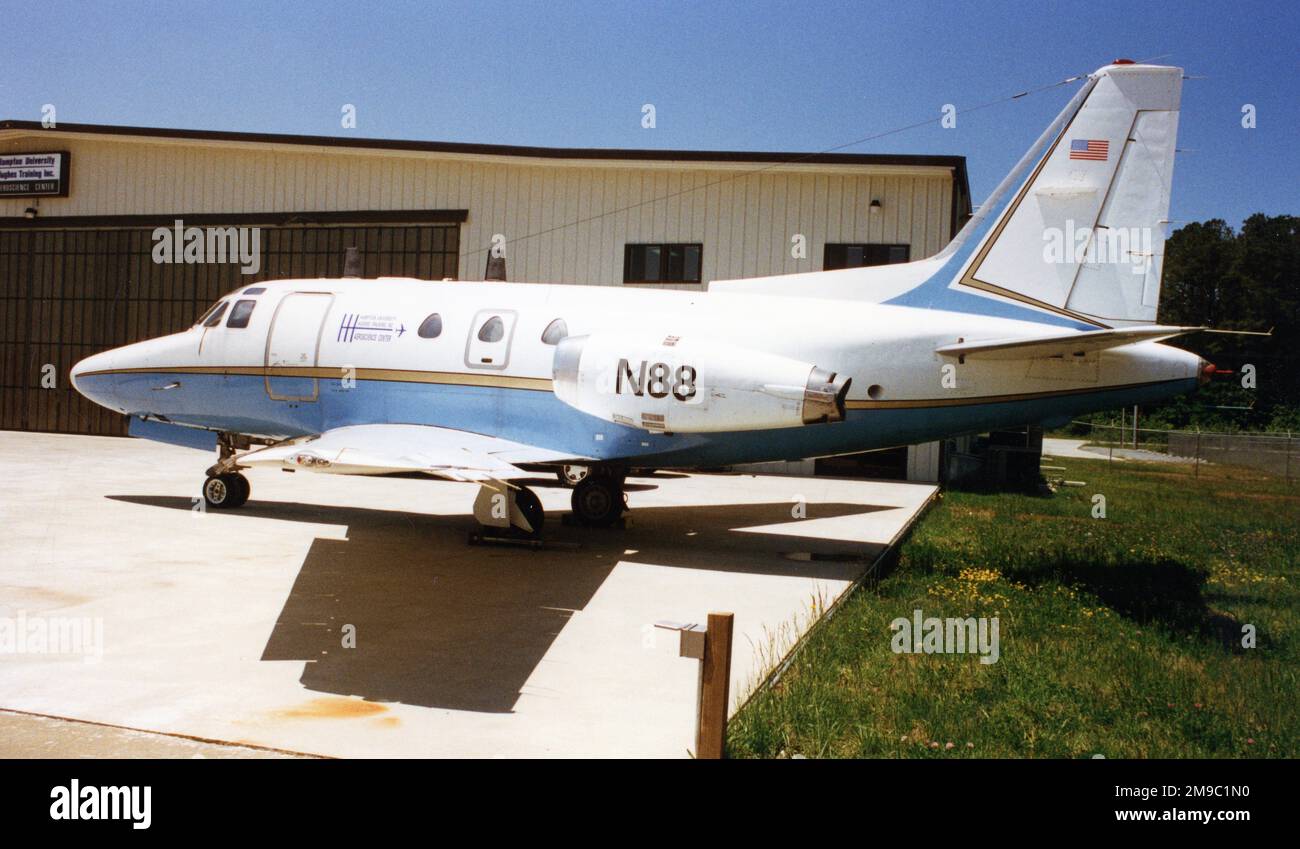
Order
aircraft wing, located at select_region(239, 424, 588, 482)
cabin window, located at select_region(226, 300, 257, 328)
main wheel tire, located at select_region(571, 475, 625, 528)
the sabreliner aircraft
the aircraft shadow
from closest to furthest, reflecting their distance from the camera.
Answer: the aircraft shadow, aircraft wing, located at select_region(239, 424, 588, 482), the sabreliner aircraft, cabin window, located at select_region(226, 300, 257, 328), main wheel tire, located at select_region(571, 475, 625, 528)

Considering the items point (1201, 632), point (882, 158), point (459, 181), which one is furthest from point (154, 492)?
point (882, 158)

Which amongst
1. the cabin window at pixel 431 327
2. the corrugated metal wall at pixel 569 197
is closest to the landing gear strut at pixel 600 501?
the cabin window at pixel 431 327

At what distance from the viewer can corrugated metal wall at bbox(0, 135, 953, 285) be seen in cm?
2364

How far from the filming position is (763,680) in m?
7.07

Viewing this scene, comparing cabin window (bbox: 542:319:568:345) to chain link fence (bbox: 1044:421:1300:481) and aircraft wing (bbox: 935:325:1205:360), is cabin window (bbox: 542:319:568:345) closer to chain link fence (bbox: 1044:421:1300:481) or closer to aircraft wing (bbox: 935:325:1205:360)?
aircraft wing (bbox: 935:325:1205:360)

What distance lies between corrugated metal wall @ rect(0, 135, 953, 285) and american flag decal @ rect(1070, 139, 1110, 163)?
38.5 feet

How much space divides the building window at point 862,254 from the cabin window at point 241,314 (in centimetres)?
1430

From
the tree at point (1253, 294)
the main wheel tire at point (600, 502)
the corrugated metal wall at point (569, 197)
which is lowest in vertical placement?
the main wheel tire at point (600, 502)

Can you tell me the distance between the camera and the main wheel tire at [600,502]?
14.5 metres

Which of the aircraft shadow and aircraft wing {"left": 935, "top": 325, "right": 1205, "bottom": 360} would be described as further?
aircraft wing {"left": 935, "top": 325, "right": 1205, "bottom": 360}

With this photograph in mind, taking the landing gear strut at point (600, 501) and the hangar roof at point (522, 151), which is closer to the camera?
the landing gear strut at point (600, 501)

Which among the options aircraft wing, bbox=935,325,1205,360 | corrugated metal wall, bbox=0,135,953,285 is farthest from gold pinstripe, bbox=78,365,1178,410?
corrugated metal wall, bbox=0,135,953,285

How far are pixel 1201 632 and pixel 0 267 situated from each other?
3513 centimetres

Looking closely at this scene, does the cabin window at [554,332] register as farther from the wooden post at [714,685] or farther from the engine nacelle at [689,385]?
the wooden post at [714,685]
